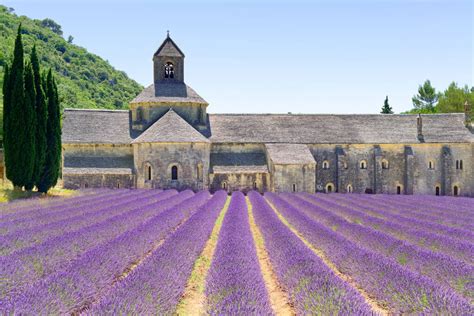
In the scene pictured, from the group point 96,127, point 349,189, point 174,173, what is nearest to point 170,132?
point 174,173

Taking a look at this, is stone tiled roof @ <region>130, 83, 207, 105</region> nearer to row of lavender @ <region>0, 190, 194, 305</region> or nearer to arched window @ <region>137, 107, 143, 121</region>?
arched window @ <region>137, 107, 143, 121</region>

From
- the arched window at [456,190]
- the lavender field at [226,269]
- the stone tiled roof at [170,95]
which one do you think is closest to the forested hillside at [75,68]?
the stone tiled roof at [170,95]

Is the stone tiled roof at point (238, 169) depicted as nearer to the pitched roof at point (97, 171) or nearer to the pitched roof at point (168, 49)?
the pitched roof at point (97, 171)

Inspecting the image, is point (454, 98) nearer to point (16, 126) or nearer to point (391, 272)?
point (16, 126)

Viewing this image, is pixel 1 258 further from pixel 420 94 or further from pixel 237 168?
pixel 420 94

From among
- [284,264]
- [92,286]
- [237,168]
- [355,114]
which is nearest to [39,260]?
[92,286]

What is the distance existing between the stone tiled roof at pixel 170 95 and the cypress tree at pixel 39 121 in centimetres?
1206

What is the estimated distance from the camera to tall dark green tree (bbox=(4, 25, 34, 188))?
76.5ft

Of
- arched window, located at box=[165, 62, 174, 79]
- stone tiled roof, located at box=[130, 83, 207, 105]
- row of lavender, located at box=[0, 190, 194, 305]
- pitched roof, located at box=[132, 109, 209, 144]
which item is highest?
arched window, located at box=[165, 62, 174, 79]

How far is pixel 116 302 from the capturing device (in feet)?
18.3

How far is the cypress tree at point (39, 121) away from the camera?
24422 millimetres

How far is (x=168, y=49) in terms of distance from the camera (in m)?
39.7

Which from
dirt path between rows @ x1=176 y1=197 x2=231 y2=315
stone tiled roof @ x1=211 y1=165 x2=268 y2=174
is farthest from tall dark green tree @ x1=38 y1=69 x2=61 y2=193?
dirt path between rows @ x1=176 y1=197 x2=231 y2=315

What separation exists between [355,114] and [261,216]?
27.5 metres
